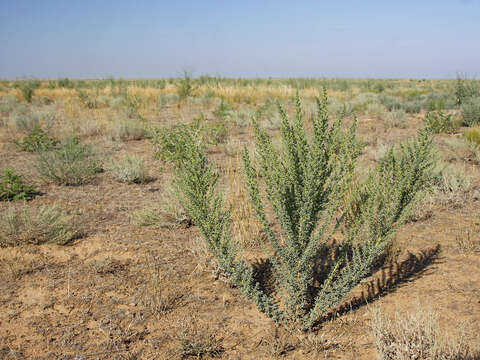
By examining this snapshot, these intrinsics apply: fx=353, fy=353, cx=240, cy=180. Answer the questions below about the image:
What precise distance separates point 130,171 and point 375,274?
383cm

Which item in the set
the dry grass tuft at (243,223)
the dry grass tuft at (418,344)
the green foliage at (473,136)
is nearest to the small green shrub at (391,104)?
the green foliage at (473,136)

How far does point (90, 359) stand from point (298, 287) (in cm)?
139

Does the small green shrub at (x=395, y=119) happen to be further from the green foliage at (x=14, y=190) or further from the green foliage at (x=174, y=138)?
the green foliage at (x=14, y=190)

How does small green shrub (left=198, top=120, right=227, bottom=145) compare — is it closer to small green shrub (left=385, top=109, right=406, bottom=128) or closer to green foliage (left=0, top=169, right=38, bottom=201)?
green foliage (left=0, top=169, right=38, bottom=201)

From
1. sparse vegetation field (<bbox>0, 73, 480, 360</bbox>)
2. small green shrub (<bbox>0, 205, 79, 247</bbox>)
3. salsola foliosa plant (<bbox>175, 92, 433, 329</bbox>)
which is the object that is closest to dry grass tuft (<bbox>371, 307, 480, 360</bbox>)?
sparse vegetation field (<bbox>0, 73, 480, 360</bbox>)

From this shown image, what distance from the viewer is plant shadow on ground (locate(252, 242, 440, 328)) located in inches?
104

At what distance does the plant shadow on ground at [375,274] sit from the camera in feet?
8.68

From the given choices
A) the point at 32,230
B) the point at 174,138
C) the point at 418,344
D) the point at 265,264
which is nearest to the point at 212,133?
the point at 174,138

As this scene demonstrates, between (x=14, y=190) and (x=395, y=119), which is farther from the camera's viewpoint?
(x=395, y=119)

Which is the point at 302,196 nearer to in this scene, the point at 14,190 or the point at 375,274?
the point at 375,274

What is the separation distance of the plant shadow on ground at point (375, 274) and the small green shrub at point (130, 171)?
116 inches

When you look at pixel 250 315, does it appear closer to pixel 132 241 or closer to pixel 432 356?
pixel 432 356

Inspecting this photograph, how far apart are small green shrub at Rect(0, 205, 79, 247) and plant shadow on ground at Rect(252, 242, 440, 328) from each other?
194 cm

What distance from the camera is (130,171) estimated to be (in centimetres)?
542
